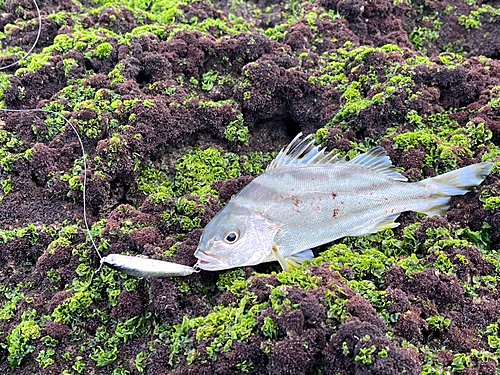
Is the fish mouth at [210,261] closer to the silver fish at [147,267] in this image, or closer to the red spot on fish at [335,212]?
the silver fish at [147,267]

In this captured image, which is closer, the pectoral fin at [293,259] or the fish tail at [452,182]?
the pectoral fin at [293,259]

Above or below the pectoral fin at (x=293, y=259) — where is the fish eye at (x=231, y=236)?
above

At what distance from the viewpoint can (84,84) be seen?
539 cm

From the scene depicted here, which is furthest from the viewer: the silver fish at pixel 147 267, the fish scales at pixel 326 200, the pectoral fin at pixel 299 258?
the fish scales at pixel 326 200

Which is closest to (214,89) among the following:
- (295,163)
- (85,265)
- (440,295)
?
(295,163)

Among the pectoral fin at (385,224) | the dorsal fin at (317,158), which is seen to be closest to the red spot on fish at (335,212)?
the pectoral fin at (385,224)

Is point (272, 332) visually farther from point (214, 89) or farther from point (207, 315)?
point (214, 89)

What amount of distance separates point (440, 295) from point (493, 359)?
0.56 meters

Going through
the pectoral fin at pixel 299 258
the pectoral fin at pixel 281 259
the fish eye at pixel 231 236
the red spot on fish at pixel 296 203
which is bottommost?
the pectoral fin at pixel 299 258

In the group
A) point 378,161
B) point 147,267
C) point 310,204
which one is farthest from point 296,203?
point 147,267

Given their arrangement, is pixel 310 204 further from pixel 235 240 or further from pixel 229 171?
pixel 229 171

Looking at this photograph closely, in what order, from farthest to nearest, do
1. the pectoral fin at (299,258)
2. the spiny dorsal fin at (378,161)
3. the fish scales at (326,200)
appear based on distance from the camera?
the spiny dorsal fin at (378,161), the fish scales at (326,200), the pectoral fin at (299,258)

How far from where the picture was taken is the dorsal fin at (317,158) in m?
4.39

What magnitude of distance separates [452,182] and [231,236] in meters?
2.27
